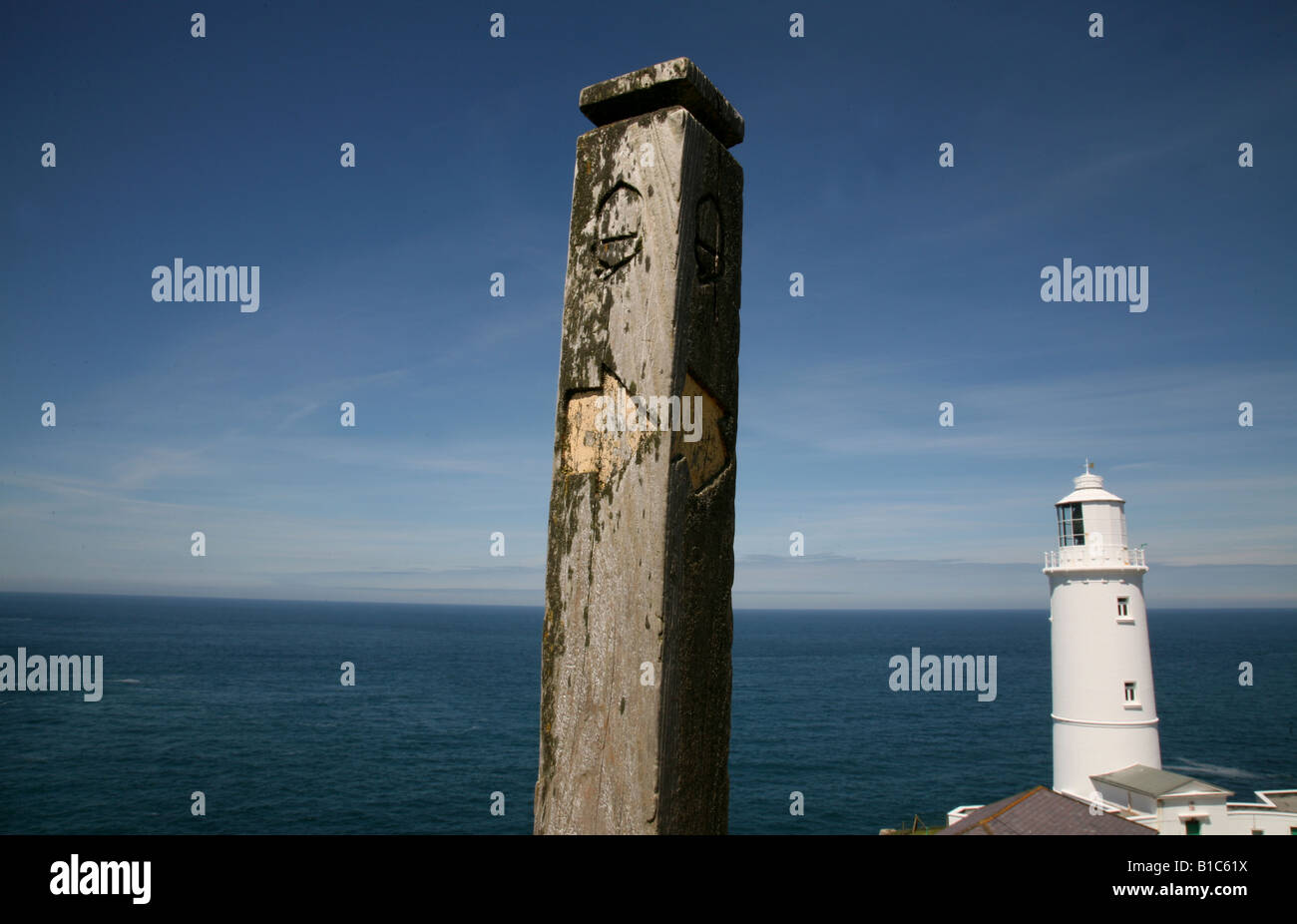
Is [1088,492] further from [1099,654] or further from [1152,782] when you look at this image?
[1152,782]

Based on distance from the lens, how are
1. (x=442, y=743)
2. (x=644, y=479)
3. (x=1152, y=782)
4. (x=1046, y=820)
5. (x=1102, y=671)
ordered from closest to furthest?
(x=644, y=479) → (x=1046, y=820) → (x=1152, y=782) → (x=1102, y=671) → (x=442, y=743)

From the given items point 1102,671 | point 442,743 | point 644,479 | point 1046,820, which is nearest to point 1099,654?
point 1102,671

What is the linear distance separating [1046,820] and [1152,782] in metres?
5.42

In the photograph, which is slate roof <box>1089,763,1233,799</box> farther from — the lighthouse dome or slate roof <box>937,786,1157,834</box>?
the lighthouse dome

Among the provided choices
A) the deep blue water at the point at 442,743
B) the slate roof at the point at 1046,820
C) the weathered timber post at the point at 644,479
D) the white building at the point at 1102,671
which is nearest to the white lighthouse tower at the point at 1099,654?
the white building at the point at 1102,671

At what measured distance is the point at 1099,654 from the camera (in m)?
21.5

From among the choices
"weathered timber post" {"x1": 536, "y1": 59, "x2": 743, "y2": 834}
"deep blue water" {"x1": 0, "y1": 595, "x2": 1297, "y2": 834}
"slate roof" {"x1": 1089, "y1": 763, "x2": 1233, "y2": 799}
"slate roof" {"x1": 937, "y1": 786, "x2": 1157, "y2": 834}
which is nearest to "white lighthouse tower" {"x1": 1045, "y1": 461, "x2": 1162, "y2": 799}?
"slate roof" {"x1": 1089, "y1": 763, "x2": 1233, "y2": 799}

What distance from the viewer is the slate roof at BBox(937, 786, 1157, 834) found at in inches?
613

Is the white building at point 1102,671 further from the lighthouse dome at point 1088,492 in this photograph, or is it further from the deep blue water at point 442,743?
the deep blue water at point 442,743

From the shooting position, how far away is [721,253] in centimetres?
240

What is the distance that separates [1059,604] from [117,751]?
50760 mm

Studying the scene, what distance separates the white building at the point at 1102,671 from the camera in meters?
21.0
